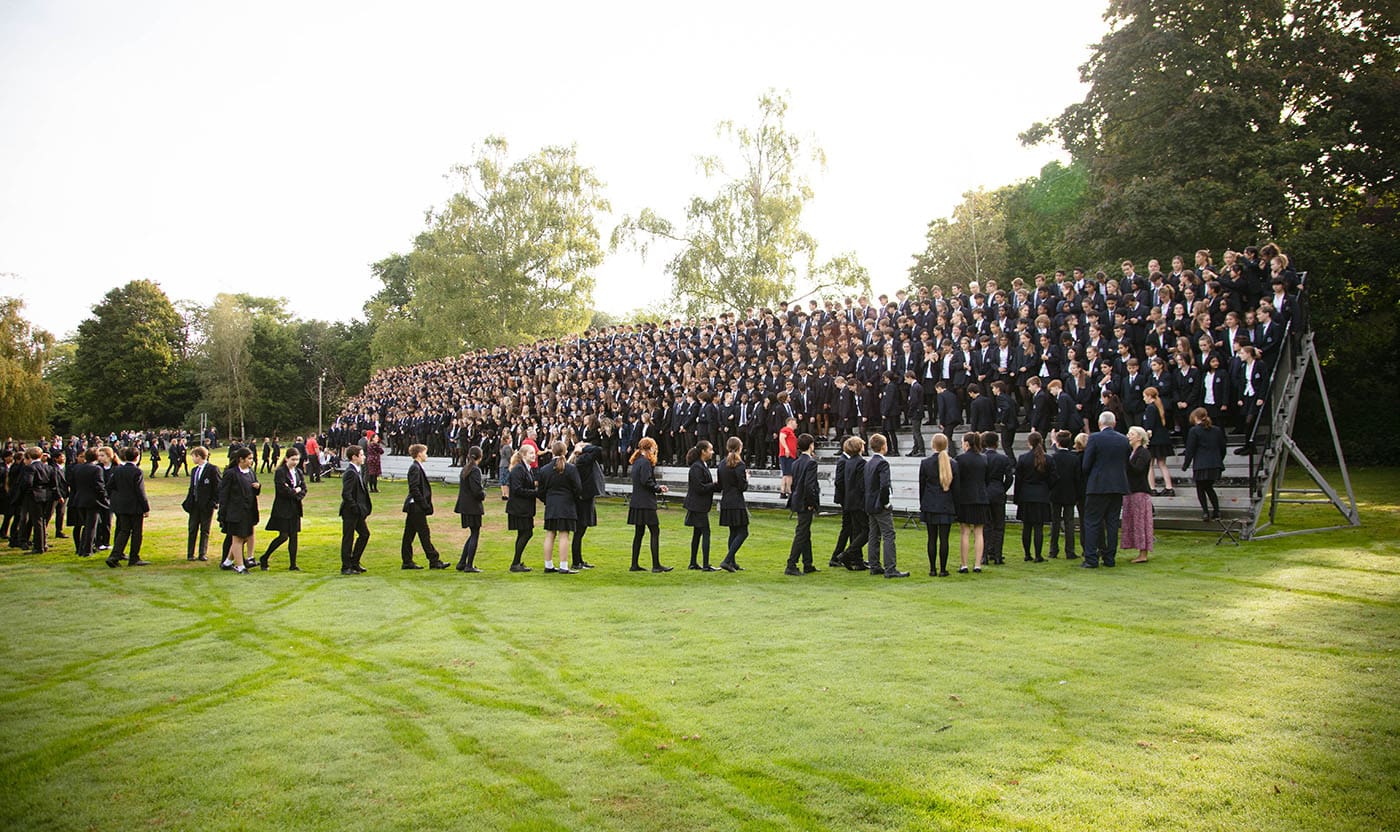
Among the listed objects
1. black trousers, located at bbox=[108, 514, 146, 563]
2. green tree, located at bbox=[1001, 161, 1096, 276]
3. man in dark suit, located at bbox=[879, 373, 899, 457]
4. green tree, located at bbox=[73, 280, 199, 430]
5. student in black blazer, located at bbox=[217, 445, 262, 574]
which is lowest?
black trousers, located at bbox=[108, 514, 146, 563]

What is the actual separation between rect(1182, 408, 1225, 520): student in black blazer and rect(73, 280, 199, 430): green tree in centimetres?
7703

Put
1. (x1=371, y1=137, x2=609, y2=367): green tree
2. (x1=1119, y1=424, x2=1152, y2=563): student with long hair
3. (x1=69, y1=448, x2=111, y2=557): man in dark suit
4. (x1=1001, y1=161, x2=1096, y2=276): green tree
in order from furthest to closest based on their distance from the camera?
1. (x1=371, y1=137, x2=609, y2=367): green tree
2. (x1=1001, y1=161, x2=1096, y2=276): green tree
3. (x1=69, y1=448, x2=111, y2=557): man in dark suit
4. (x1=1119, y1=424, x2=1152, y2=563): student with long hair

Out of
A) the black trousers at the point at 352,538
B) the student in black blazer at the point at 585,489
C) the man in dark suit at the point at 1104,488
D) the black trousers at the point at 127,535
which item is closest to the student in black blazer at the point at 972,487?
the man in dark suit at the point at 1104,488

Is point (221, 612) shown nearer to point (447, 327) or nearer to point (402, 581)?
point (402, 581)

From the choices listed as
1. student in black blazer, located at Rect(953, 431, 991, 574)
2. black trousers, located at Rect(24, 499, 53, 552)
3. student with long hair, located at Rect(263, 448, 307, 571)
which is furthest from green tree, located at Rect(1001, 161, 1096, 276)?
black trousers, located at Rect(24, 499, 53, 552)

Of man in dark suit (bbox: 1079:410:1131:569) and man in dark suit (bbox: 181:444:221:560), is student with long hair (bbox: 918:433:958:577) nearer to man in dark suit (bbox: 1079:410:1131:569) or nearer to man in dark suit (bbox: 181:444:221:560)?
man in dark suit (bbox: 1079:410:1131:569)

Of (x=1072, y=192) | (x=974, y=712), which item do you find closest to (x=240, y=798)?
(x=974, y=712)

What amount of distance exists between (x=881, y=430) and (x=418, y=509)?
1053 centimetres

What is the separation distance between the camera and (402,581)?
12.3 m

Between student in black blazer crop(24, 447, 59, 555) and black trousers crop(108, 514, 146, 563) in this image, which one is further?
student in black blazer crop(24, 447, 59, 555)

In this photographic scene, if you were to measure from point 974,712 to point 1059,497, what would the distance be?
792cm

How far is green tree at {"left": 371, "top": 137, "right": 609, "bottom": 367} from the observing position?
48688mm

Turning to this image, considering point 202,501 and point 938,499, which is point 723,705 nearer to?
point 938,499

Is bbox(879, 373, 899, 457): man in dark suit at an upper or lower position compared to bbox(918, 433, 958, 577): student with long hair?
upper
